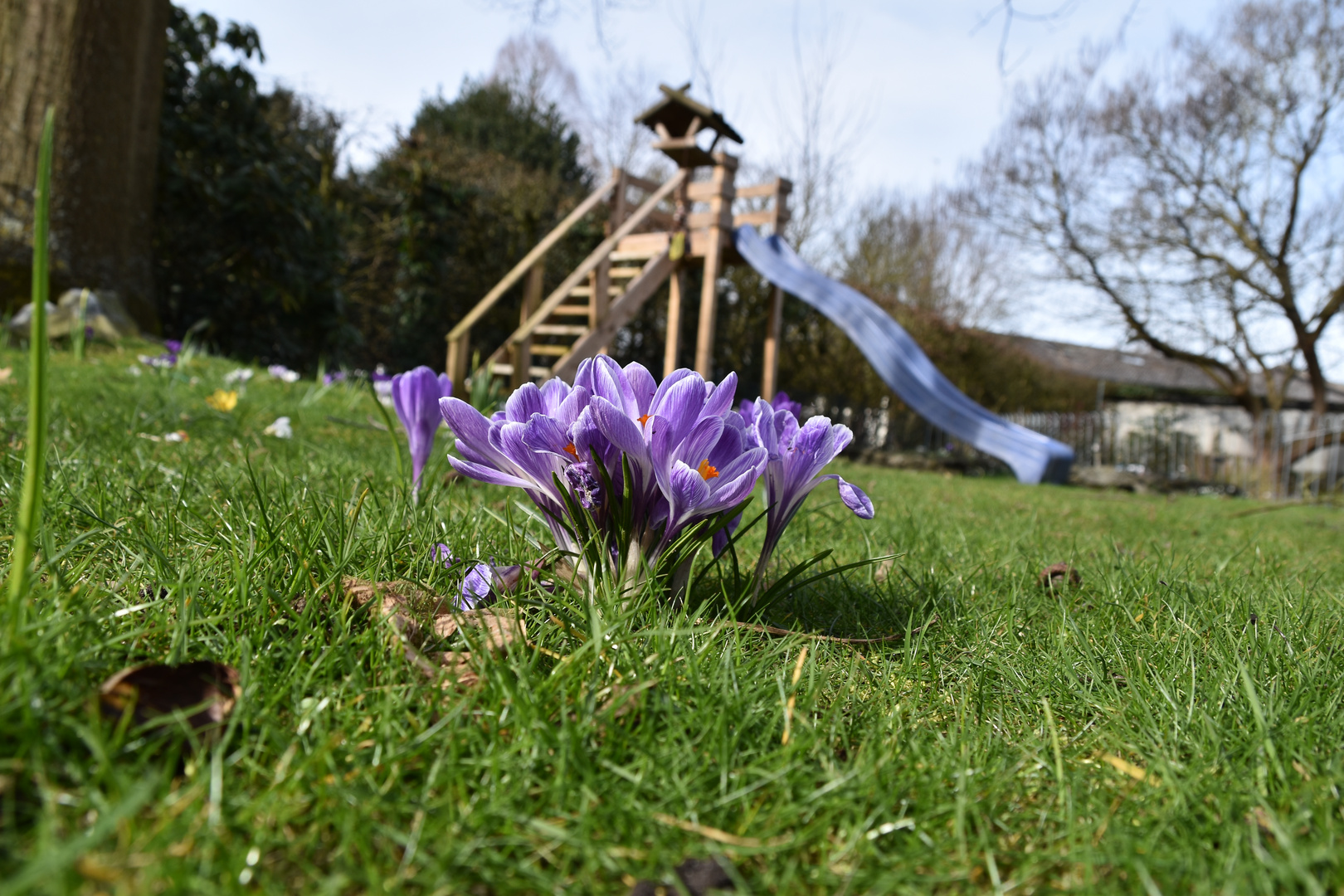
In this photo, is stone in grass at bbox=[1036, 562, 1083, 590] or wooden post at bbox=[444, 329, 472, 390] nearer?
stone in grass at bbox=[1036, 562, 1083, 590]

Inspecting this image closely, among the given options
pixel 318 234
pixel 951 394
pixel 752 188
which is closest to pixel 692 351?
pixel 752 188

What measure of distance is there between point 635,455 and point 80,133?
7.73 metres

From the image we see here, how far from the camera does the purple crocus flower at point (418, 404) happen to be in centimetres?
179

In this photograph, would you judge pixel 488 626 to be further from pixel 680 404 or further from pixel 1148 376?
pixel 1148 376

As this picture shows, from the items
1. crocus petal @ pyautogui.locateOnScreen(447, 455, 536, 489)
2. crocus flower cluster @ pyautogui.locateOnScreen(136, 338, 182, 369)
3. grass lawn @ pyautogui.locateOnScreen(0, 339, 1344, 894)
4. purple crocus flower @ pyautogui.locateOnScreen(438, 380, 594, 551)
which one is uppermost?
crocus flower cluster @ pyautogui.locateOnScreen(136, 338, 182, 369)

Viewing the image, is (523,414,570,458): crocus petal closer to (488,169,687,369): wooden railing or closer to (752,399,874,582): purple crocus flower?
(752,399,874,582): purple crocus flower

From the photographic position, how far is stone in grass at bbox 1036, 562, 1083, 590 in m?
2.02

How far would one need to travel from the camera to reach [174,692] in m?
0.87

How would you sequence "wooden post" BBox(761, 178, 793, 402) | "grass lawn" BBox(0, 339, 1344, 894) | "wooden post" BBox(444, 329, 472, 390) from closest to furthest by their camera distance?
"grass lawn" BBox(0, 339, 1344, 894) → "wooden post" BBox(444, 329, 472, 390) → "wooden post" BBox(761, 178, 793, 402)

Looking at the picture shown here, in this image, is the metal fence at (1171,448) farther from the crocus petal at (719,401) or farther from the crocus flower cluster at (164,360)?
the crocus petal at (719,401)

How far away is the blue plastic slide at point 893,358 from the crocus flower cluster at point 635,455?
31.1 feet

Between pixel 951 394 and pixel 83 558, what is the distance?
10.8 metres

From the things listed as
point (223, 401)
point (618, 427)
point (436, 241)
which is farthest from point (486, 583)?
point (436, 241)

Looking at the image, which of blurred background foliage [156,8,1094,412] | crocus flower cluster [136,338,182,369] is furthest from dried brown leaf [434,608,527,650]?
blurred background foliage [156,8,1094,412]
